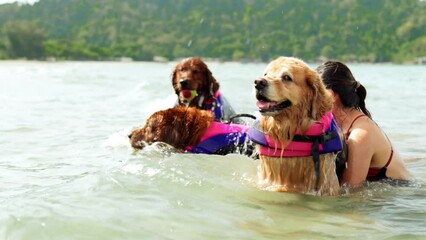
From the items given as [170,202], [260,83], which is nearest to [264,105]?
[260,83]

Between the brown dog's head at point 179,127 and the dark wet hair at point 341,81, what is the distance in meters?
1.66

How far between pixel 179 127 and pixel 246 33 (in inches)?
5081

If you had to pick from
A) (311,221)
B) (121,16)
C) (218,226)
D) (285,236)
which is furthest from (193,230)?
(121,16)

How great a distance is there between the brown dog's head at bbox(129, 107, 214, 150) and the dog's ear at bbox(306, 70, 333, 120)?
6.35 ft

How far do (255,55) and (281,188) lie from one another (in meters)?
120

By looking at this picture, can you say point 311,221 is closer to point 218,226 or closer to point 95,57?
point 218,226

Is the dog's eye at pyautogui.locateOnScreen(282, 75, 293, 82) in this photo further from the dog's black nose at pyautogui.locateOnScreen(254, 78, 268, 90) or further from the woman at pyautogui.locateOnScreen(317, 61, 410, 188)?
the woman at pyautogui.locateOnScreen(317, 61, 410, 188)

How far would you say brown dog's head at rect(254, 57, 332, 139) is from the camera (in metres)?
4.53

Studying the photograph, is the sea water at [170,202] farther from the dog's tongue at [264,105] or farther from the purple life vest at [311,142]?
the dog's tongue at [264,105]

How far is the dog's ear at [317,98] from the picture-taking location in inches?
186

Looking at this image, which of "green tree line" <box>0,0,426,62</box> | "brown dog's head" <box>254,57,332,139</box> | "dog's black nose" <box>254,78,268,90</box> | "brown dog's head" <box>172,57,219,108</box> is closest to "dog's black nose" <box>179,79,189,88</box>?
"brown dog's head" <box>172,57,219,108</box>

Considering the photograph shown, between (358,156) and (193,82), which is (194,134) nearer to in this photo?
(193,82)

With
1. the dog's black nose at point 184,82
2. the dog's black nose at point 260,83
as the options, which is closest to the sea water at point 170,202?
the dog's black nose at point 260,83

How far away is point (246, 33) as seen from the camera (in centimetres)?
13388
